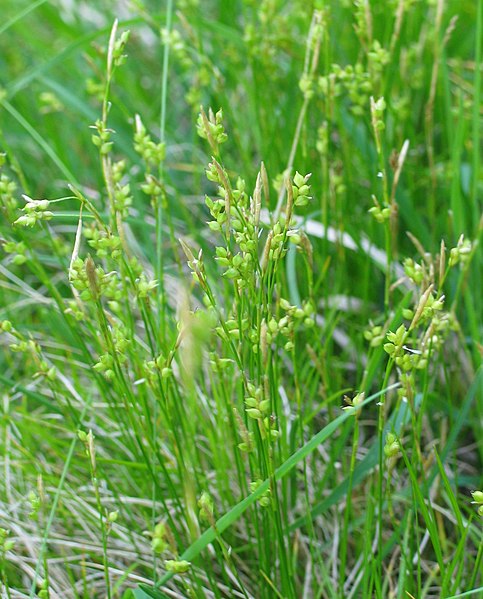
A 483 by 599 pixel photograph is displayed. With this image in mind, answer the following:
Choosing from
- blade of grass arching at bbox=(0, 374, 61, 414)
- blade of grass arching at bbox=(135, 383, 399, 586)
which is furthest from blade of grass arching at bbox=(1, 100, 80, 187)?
blade of grass arching at bbox=(135, 383, 399, 586)

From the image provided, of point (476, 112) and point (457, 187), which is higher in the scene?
point (476, 112)

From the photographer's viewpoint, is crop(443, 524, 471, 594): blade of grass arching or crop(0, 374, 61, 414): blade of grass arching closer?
crop(443, 524, 471, 594): blade of grass arching

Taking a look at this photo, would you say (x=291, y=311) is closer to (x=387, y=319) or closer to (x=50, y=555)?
(x=387, y=319)

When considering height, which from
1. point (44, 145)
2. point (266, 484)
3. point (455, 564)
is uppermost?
point (44, 145)

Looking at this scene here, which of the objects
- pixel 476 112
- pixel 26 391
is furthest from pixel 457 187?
pixel 26 391

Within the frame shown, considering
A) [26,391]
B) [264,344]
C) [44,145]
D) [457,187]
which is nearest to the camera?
[264,344]

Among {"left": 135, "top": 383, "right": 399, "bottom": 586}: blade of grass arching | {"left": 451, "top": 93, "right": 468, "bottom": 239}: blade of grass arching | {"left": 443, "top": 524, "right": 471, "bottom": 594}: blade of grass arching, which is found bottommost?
{"left": 443, "top": 524, "right": 471, "bottom": 594}: blade of grass arching

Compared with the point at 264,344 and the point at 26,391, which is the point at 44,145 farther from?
the point at 264,344

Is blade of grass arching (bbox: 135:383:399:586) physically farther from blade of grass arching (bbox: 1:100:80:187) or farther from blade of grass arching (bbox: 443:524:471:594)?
blade of grass arching (bbox: 1:100:80:187)
